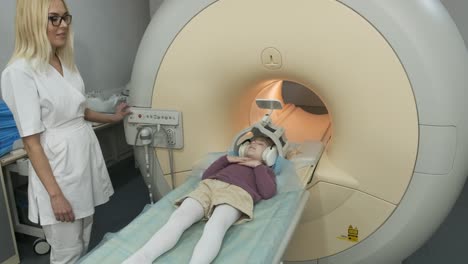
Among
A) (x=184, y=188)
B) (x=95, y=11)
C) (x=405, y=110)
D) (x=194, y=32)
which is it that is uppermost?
(x=95, y=11)

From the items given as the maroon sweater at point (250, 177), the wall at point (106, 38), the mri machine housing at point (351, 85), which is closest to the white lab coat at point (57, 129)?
the mri machine housing at point (351, 85)

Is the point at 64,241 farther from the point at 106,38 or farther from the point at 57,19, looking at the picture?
the point at 106,38

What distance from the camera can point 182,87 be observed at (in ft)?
5.40

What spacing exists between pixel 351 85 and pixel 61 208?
→ 1044mm

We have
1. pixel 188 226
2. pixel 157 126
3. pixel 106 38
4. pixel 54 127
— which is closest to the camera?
pixel 188 226

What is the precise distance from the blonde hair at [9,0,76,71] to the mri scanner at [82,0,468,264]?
1.46 feet

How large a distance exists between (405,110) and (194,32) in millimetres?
799

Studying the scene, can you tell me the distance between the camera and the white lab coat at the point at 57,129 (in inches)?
50.6

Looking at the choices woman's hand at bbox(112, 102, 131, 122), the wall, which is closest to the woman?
woman's hand at bbox(112, 102, 131, 122)

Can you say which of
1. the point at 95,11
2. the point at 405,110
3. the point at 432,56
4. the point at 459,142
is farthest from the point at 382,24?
the point at 95,11

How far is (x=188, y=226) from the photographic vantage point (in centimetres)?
115

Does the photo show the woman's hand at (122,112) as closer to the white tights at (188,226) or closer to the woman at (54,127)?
the woman at (54,127)

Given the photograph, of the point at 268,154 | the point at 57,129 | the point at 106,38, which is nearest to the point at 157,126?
the point at 57,129

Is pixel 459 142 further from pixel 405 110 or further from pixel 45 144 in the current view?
pixel 45 144
